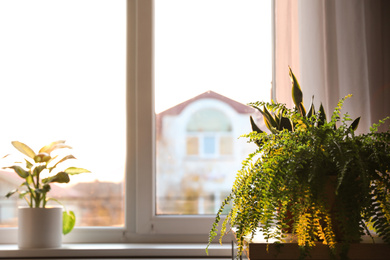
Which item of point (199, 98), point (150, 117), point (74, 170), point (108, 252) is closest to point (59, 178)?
point (74, 170)

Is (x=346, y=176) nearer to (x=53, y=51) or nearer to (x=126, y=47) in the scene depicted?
(x=126, y=47)

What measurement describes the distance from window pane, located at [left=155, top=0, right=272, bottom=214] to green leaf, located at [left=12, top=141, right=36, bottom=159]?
51 cm

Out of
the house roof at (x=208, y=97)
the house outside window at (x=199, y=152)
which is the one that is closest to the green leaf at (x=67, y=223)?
the house outside window at (x=199, y=152)

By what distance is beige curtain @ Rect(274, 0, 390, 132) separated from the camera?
1.76m

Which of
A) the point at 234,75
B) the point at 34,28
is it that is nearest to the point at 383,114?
the point at 234,75

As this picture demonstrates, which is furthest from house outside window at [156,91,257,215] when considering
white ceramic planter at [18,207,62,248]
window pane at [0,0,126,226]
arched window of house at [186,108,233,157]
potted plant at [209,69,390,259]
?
potted plant at [209,69,390,259]

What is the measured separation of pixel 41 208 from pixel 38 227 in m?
0.07

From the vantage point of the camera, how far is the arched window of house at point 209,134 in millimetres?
2197

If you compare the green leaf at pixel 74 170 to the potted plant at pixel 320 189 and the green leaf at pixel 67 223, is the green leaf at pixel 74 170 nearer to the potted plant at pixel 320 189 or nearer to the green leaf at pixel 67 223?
the green leaf at pixel 67 223

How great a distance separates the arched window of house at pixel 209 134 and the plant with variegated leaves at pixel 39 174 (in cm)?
47

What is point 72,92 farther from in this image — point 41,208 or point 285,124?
point 285,124

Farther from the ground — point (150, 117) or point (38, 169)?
point (150, 117)

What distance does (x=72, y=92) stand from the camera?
2.24 metres

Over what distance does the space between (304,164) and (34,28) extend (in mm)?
1577
